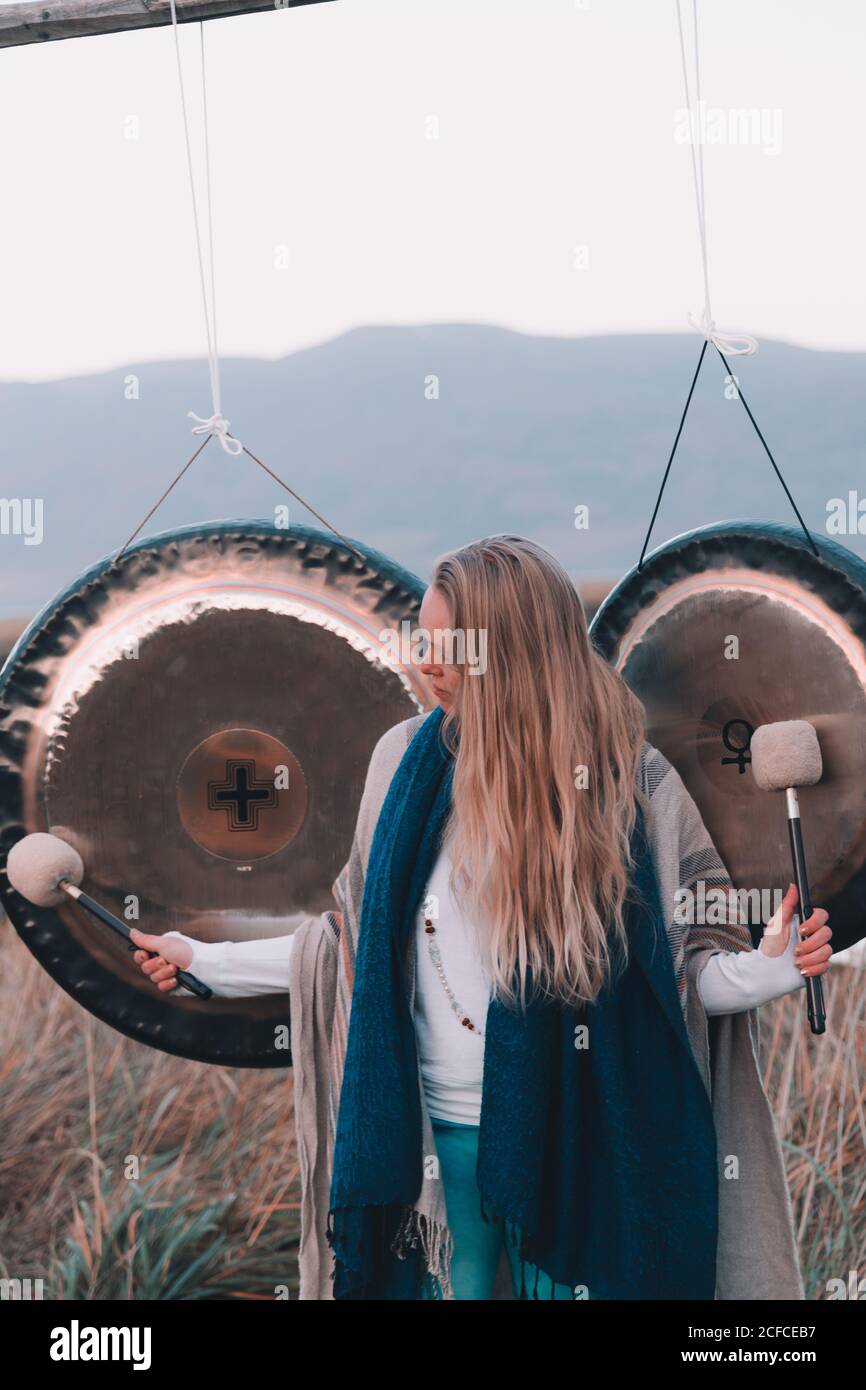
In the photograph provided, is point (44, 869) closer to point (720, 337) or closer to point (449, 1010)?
point (449, 1010)

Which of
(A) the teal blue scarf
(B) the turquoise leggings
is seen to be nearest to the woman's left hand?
(A) the teal blue scarf

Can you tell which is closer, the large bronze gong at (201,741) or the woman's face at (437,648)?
the woman's face at (437,648)

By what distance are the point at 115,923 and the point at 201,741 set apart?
0.32 meters

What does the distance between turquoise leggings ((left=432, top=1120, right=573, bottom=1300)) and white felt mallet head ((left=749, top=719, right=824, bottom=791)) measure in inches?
24.4

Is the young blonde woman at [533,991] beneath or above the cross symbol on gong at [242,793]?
beneath

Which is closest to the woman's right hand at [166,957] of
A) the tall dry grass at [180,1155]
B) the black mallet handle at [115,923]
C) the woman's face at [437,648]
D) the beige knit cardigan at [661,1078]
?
the black mallet handle at [115,923]

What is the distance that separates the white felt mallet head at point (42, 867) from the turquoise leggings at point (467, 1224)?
2.48 feet

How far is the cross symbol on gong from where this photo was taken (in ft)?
6.86

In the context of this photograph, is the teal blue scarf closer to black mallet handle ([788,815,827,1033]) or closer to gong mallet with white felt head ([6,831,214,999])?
black mallet handle ([788,815,827,1033])

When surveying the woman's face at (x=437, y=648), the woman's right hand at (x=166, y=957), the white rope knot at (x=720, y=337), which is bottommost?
the woman's right hand at (x=166, y=957)

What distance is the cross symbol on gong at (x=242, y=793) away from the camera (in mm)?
2090

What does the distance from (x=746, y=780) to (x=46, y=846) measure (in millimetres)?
1053

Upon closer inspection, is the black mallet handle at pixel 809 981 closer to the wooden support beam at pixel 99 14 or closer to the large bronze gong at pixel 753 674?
the large bronze gong at pixel 753 674

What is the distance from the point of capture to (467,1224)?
1576mm
